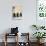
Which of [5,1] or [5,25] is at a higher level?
[5,1]

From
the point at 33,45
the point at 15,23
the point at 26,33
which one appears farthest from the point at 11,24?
the point at 33,45

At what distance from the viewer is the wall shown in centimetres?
641

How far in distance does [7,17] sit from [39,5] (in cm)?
132

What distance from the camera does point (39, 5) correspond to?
21.1ft

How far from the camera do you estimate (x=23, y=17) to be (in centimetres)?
645

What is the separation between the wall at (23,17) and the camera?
21.0ft

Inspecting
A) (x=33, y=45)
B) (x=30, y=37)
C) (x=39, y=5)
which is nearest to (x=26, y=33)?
(x=30, y=37)

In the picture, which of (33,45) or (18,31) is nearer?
(33,45)

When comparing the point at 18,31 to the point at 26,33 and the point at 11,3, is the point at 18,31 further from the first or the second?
the point at 11,3

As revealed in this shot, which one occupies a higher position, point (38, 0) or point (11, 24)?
point (38, 0)

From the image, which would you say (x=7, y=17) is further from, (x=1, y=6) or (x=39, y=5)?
(x=39, y=5)

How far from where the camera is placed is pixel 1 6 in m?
6.40

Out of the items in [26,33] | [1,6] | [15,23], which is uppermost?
[1,6]

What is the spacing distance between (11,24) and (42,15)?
1255 mm
